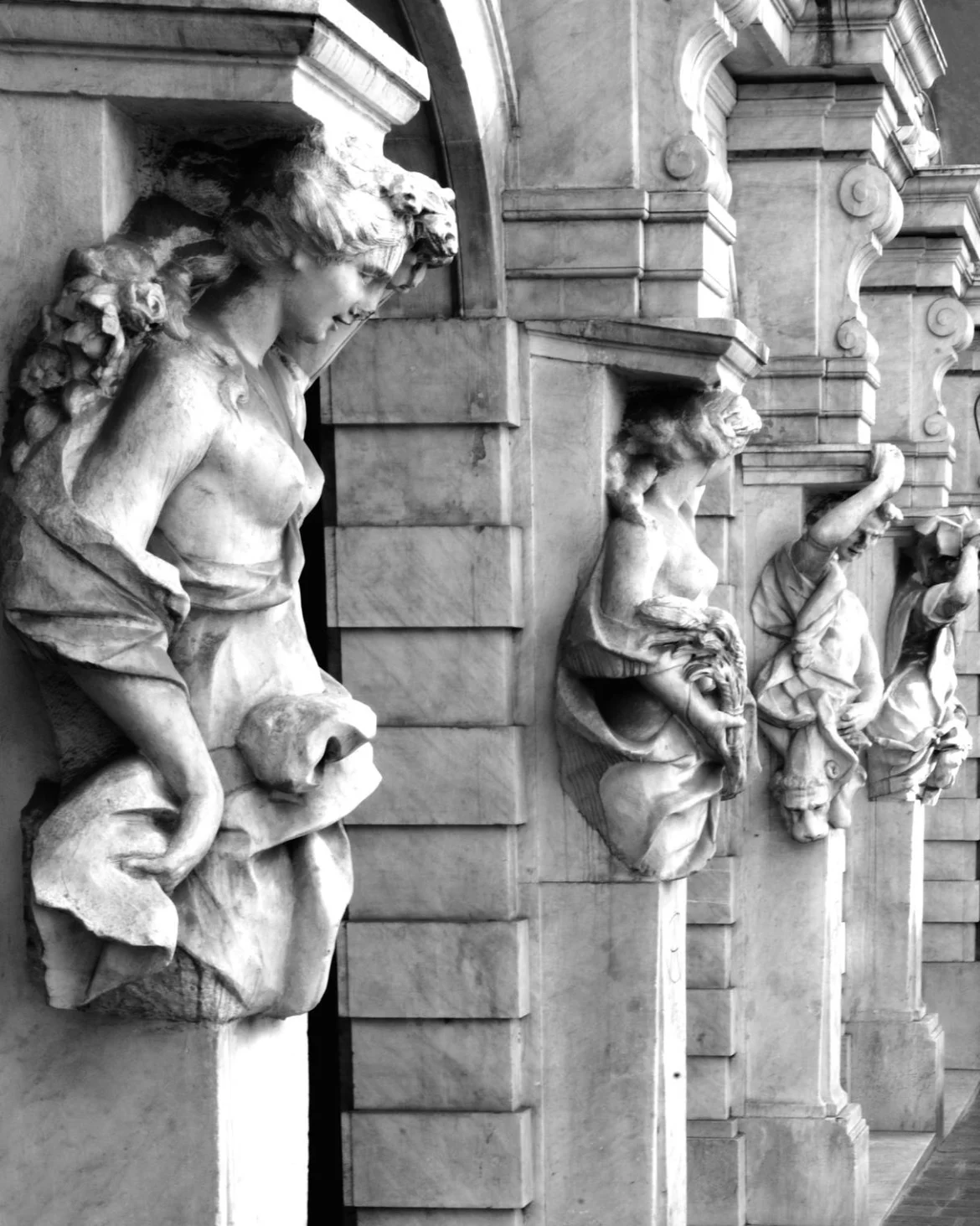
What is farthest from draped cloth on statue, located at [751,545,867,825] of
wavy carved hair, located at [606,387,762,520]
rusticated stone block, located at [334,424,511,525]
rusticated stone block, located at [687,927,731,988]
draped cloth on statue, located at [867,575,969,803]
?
rusticated stone block, located at [334,424,511,525]

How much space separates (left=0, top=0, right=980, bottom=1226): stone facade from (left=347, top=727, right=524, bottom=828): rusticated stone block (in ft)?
0.04

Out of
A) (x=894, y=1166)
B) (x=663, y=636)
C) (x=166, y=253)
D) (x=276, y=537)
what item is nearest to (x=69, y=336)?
(x=166, y=253)

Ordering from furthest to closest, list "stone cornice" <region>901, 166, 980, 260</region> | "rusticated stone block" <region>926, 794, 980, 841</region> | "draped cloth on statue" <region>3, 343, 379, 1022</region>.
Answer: "rusticated stone block" <region>926, 794, 980, 841</region>
"stone cornice" <region>901, 166, 980, 260</region>
"draped cloth on statue" <region>3, 343, 379, 1022</region>

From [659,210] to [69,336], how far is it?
4400 mm

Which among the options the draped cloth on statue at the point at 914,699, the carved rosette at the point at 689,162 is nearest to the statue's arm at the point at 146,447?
the carved rosette at the point at 689,162

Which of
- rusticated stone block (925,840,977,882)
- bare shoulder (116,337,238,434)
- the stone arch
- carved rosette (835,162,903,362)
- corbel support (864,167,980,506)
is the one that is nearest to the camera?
bare shoulder (116,337,238,434)

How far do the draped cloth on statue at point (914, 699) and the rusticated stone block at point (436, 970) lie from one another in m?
5.49

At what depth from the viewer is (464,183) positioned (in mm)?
8883

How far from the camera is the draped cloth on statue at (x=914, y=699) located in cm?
1433

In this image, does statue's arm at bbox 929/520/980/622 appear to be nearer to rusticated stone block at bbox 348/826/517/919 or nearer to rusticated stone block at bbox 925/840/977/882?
rusticated stone block at bbox 925/840/977/882

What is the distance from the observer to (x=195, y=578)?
5.07 m

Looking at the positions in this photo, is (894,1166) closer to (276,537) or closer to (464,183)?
(464,183)

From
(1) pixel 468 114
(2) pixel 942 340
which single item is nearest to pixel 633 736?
(1) pixel 468 114

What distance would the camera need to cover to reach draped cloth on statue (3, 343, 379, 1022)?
4797 mm
